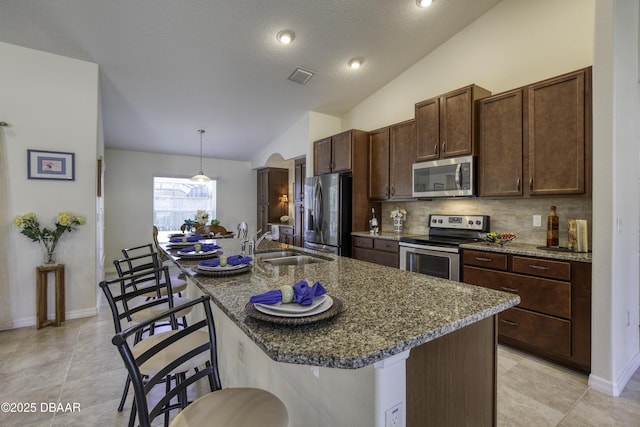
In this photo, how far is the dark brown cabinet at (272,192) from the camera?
269 inches

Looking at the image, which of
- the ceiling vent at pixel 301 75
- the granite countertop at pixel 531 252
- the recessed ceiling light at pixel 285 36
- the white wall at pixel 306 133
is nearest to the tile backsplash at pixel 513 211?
the granite countertop at pixel 531 252

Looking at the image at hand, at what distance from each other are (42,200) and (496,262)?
4.56m

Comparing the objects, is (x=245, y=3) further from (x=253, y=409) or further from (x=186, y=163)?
(x=186, y=163)

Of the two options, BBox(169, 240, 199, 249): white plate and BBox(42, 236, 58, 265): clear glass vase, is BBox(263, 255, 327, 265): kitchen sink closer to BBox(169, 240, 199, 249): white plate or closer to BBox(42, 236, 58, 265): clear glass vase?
BBox(169, 240, 199, 249): white plate

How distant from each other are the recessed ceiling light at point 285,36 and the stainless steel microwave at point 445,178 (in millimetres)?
1983

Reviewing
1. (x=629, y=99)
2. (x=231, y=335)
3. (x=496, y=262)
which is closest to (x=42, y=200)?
(x=231, y=335)

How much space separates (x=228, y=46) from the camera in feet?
10.7

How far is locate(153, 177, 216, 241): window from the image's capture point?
6.53 meters

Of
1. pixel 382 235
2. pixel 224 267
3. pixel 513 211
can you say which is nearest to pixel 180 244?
pixel 224 267

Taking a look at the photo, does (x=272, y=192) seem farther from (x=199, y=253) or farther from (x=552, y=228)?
(x=552, y=228)

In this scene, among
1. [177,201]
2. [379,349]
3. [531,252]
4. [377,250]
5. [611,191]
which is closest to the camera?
[379,349]

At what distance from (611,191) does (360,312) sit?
2.11 metres

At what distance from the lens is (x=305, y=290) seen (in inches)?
38.9

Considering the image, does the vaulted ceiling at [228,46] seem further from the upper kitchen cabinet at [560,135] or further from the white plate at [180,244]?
the white plate at [180,244]
